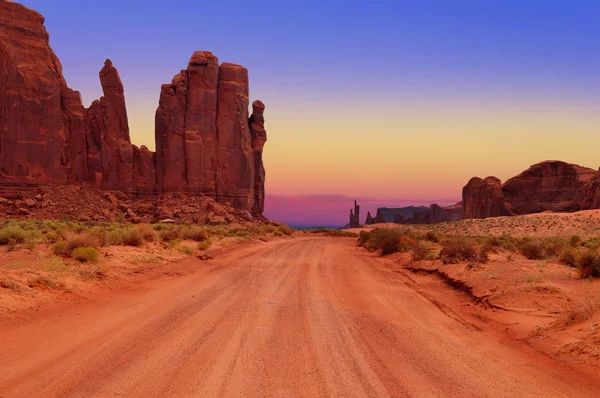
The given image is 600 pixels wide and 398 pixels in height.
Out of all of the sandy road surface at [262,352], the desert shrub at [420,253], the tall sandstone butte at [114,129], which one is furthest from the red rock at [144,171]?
the sandy road surface at [262,352]

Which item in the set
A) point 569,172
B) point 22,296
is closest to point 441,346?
point 22,296

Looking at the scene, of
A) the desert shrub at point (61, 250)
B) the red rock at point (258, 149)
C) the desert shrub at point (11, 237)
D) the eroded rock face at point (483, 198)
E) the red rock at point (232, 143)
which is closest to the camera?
the desert shrub at point (61, 250)

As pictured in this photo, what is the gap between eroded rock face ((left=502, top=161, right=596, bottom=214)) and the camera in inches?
3718

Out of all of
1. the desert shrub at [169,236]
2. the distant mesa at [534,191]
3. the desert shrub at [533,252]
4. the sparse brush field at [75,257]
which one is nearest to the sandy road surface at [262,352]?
the sparse brush field at [75,257]

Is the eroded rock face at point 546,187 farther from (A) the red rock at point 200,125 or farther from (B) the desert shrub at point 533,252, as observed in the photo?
(B) the desert shrub at point 533,252

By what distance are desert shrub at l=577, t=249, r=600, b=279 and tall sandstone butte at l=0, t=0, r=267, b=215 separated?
53188mm

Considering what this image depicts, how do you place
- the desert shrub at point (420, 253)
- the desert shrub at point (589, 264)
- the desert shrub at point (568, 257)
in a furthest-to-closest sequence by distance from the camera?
the desert shrub at point (420, 253), the desert shrub at point (568, 257), the desert shrub at point (589, 264)

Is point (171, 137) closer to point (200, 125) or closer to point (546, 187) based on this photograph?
point (200, 125)

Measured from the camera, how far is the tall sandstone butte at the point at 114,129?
171 feet

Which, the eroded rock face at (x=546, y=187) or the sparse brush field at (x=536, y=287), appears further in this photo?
the eroded rock face at (x=546, y=187)

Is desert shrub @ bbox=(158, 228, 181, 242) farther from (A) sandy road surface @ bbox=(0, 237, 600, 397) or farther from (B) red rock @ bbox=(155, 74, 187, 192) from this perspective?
(B) red rock @ bbox=(155, 74, 187, 192)

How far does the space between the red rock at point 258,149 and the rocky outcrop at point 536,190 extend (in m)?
59.8

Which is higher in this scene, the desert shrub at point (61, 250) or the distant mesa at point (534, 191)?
the distant mesa at point (534, 191)

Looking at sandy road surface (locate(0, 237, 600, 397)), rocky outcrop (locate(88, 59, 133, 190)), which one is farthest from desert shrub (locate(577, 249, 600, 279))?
rocky outcrop (locate(88, 59, 133, 190))
